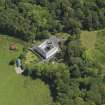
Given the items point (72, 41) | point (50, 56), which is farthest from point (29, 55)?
point (72, 41)

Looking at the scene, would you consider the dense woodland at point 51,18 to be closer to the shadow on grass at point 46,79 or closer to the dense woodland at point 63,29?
the dense woodland at point 63,29

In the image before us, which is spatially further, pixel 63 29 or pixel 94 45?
pixel 63 29

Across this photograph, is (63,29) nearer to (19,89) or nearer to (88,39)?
(88,39)

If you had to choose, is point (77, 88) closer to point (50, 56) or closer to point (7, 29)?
point (50, 56)

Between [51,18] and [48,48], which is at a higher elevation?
[51,18]

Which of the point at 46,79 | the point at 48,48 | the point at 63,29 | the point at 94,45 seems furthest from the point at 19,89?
the point at 94,45
